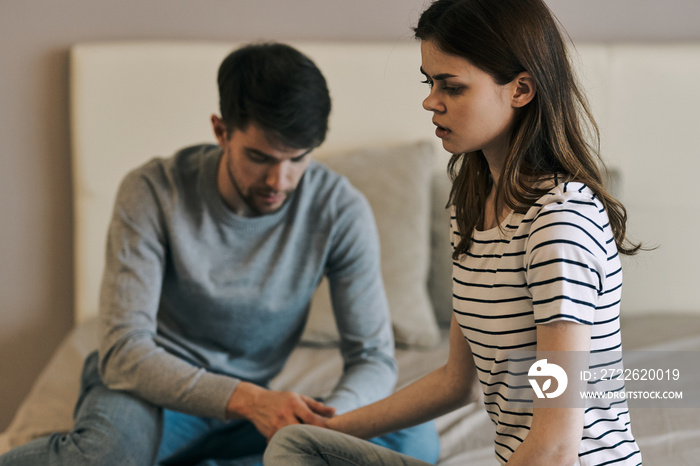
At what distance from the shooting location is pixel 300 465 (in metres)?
0.94

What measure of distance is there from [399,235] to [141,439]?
907mm

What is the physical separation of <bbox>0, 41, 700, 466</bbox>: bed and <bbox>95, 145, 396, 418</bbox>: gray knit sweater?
1.39 ft

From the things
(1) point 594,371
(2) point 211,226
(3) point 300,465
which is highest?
(2) point 211,226

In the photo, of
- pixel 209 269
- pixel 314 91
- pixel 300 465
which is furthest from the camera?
pixel 209 269

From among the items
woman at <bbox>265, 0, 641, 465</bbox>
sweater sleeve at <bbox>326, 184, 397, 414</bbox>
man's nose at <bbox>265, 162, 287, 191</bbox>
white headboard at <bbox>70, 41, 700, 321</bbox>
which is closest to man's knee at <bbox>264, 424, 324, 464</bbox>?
woman at <bbox>265, 0, 641, 465</bbox>

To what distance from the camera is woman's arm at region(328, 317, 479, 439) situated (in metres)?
1.02

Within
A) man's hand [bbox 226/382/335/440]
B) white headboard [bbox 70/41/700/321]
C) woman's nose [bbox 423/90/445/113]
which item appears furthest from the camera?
white headboard [bbox 70/41/700/321]

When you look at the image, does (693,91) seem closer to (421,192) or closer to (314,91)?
(421,192)

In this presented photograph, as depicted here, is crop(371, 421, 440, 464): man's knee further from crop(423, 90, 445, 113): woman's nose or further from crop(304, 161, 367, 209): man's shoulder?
crop(423, 90, 445, 113): woman's nose

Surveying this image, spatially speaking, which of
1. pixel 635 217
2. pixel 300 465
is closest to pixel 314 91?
pixel 300 465

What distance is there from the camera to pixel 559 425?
0.77 meters

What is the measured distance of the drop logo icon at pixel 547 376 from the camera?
2.51 feet

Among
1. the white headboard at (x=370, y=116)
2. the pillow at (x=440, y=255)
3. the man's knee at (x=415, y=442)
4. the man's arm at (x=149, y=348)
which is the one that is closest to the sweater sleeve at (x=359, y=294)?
the man's knee at (x=415, y=442)

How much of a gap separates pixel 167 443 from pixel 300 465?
1.51ft
